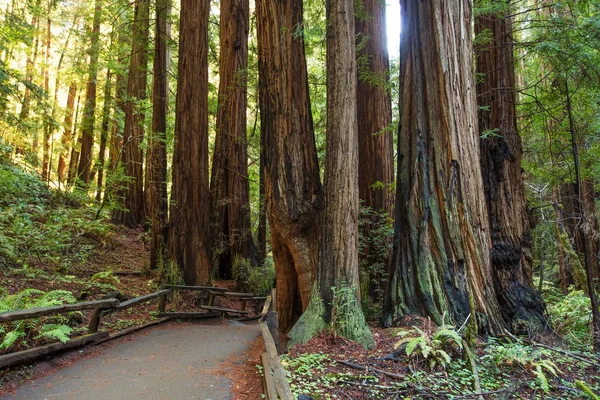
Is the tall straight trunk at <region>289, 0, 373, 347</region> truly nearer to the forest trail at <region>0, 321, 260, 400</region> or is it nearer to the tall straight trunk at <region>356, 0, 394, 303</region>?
the forest trail at <region>0, 321, 260, 400</region>

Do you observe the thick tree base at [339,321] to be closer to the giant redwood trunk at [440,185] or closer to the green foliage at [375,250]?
the giant redwood trunk at [440,185]

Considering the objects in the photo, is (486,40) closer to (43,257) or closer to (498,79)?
(498,79)

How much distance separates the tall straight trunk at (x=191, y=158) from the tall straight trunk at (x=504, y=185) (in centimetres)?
694

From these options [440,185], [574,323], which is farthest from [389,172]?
[574,323]

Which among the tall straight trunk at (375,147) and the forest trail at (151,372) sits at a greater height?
the tall straight trunk at (375,147)

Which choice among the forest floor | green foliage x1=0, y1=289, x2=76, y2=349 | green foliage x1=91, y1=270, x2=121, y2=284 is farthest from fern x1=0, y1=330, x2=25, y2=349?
green foliage x1=91, y1=270, x2=121, y2=284

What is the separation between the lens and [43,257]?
9.88 meters

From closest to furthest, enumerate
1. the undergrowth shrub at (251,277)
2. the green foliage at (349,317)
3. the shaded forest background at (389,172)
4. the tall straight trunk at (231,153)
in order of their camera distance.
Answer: the green foliage at (349,317) < the shaded forest background at (389,172) < the undergrowth shrub at (251,277) < the tall straight trunk at (231,153)

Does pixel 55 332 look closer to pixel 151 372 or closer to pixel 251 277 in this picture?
pixel 151 372

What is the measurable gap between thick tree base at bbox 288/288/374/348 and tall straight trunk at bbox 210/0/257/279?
8149 millimetres

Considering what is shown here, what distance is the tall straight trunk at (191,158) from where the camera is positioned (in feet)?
35.2

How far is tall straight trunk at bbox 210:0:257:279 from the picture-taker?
14336 mm

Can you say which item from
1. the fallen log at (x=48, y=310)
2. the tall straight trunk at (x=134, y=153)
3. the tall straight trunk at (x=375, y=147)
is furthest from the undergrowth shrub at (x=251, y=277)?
the fallen log at (x=48, y=310)

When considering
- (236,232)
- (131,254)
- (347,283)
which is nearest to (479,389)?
(347,283)
